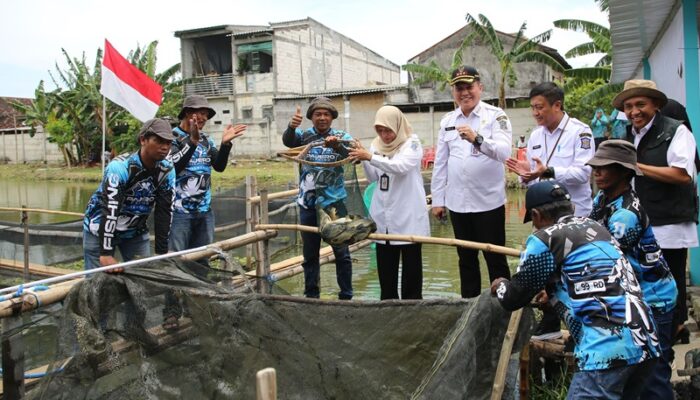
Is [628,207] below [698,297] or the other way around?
the other way around

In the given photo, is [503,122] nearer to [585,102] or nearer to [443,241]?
[443,241]

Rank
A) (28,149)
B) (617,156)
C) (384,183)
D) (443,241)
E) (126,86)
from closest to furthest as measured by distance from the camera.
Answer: (617,156), (443,241), (384,183), (126,86), (28,149)

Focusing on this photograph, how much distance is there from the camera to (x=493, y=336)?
8.68ft

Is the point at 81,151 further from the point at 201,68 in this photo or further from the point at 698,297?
the point at 698,297

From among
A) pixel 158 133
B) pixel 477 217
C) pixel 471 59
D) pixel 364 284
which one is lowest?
pixel 364 284

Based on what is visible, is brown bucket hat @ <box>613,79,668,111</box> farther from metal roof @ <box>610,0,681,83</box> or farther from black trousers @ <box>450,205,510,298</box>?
metal roof @ <box>610,0,681,83</box>

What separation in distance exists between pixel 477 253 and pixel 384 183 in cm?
80

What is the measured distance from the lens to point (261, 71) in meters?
31.4

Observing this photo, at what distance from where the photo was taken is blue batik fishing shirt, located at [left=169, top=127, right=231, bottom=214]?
481 cm

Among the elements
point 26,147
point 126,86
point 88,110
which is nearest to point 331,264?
point 126,86

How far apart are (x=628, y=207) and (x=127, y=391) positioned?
257 cm

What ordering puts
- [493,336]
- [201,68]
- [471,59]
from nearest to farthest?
[493,336]
[471,59]
[201,68]

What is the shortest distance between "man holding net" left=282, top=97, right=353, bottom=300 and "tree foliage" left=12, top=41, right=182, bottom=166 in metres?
22.2

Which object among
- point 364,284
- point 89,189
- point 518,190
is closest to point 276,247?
point 364,284
